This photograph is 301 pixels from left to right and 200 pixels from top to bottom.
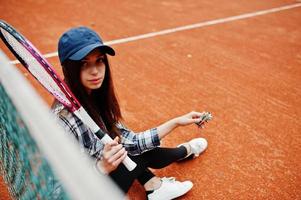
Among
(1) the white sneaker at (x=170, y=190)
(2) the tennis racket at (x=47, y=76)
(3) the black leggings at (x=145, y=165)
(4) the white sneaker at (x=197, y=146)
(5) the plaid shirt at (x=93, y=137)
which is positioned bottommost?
(1) the white sneaker at (x=170, y=190)

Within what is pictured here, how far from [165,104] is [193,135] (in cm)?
59

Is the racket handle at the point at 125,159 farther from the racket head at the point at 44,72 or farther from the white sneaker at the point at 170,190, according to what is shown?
the white sneaker at the point at 170,190

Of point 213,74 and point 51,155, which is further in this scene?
point 213,74

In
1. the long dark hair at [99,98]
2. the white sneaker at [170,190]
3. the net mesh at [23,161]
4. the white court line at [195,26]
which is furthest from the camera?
the white court line at [195,26]

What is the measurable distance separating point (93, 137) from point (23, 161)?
713 millimetres

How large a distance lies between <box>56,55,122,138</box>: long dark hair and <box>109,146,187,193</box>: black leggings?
26 cm

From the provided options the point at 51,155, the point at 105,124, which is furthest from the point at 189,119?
the point at 51,155

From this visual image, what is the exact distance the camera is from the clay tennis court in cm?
266

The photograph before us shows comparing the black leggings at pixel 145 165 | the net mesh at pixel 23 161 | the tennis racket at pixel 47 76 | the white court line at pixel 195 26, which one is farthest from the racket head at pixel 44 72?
the white court line at pixel 195 26

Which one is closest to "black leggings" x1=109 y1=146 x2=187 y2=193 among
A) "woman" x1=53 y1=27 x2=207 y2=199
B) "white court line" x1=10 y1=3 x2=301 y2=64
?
"woman" x1=53 y1=27 x2=207 y2=199

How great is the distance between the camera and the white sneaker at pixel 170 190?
2332mm

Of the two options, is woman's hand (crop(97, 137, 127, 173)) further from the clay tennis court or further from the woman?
the clay tennis court

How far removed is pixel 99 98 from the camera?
2174 mm

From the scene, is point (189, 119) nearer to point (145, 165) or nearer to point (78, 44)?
point (145, 165)
